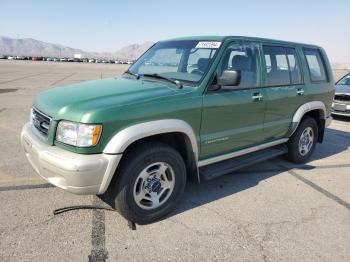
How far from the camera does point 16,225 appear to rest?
3.40m

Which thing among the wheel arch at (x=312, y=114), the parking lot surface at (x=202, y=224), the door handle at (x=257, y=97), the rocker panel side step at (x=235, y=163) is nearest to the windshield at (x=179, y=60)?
the door handle at (x=257, y=97)

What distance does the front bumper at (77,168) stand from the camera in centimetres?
302

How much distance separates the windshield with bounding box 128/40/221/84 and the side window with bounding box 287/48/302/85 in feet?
5.50

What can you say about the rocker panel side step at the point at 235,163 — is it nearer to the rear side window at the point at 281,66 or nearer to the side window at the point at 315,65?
the rear side window at the point at 281,66

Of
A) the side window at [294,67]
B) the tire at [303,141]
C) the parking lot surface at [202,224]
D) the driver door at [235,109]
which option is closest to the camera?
the parking lot surface at [202,224]

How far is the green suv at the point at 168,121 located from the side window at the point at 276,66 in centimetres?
2

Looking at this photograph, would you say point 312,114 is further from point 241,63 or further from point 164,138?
point 164,138

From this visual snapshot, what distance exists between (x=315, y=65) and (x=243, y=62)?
84.6 inches

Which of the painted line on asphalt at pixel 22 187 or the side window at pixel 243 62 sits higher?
the side window at pixel 243 62

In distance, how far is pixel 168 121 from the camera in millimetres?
3457

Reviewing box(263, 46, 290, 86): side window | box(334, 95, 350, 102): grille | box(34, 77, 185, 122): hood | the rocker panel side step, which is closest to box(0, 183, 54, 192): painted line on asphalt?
box(34, 77, 185, 122): hood

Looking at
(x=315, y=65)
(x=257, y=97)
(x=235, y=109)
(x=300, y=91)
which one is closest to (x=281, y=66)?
(x=300, y=91)

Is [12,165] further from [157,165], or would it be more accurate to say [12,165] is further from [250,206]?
[250,206]

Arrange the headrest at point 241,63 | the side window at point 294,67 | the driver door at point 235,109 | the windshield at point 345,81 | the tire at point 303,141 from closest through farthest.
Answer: the driver door at point 235,109 < the headrest at point 241,63 < the side window at point 294,67 < the tire at point 303,141 < the windshield at point 345,81
